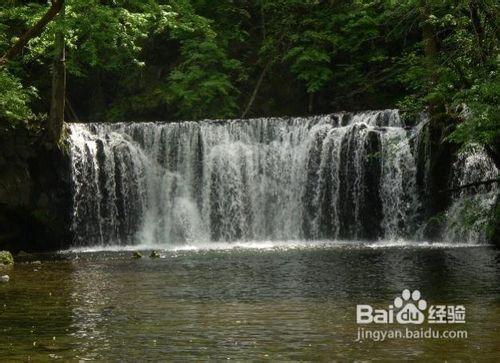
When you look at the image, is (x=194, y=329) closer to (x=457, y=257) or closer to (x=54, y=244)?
(x=457, y=257)

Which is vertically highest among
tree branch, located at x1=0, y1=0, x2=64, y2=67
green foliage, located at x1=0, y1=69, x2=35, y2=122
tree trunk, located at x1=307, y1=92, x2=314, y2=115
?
tree trunk, located at x1=307, y1=92, x2=314, y2=115

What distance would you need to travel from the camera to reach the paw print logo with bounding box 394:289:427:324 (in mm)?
10369

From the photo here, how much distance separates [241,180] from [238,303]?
52.8ft

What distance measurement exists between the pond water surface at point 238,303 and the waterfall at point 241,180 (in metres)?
5.72

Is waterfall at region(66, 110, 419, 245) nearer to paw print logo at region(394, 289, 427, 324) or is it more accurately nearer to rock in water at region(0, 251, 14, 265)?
rock in water at region(0, 251, 14, 265)

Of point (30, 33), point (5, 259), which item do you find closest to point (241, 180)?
point (5, 259)

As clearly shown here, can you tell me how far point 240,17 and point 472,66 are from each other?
2360 centimetres

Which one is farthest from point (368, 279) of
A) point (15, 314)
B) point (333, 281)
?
point (15, 314)

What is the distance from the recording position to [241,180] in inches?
1109

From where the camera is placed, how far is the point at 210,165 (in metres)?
28.5

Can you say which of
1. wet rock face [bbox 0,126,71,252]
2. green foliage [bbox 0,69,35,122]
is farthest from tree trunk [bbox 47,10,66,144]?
green foliage [bbox 0,69,35,122]

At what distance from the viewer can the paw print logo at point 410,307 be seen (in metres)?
10.4

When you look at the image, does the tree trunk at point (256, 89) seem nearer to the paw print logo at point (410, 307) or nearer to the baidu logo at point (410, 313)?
the paw print logo at point (410, 307)

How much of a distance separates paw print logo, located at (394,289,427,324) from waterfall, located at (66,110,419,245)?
13.4 meters
